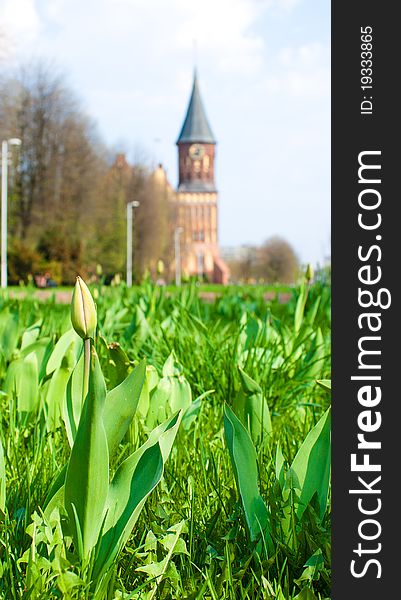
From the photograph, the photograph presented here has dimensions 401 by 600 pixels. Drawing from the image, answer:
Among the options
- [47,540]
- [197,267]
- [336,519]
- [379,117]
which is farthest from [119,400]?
[197,267]

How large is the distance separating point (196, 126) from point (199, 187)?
1135 centimetres

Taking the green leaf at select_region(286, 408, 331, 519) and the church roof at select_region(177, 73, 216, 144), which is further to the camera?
the church roof at select_region(177, 73, 216, 144)

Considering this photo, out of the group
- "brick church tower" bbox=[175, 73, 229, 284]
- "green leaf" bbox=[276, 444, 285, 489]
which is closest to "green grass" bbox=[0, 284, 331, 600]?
Result: "green leaf" bbox=[276, 444, 285, 489]

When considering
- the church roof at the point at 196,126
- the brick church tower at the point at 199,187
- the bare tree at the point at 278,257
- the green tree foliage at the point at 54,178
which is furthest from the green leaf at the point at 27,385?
the church roof at the point at 196,126

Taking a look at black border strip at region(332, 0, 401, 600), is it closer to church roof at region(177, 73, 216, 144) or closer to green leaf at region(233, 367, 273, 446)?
green leaf at region(233, 367, 273, 446)

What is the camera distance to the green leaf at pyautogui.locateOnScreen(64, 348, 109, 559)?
1109 mm

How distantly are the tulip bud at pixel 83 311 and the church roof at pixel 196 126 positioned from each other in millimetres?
106312

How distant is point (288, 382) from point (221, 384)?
242 mm

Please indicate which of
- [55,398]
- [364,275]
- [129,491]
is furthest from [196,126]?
[364,275]

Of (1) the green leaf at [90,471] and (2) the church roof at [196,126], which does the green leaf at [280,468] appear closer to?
(1) the green leaf at [90,471]

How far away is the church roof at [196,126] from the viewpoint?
107375 millimetres

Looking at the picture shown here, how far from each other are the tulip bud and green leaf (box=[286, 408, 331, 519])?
435mm

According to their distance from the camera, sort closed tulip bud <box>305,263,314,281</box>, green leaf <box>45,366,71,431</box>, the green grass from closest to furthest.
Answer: the green grass, green leaf <box>45,366,71,431</box>, closed tulip bud <box>305,263,314,281</box>

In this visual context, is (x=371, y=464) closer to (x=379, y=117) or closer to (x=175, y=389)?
(x=379, y=117)
